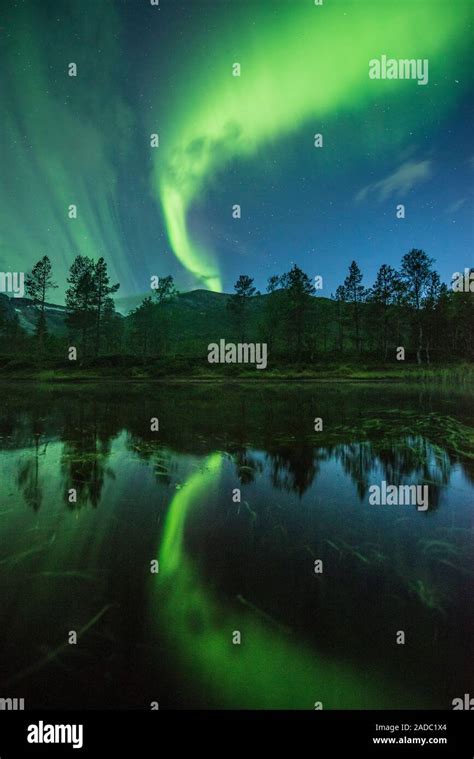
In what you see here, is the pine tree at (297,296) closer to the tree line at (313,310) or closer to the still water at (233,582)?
the tree line at (313,310)

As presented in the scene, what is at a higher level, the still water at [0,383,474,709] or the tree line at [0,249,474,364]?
the tree line at [0,249,474,364]

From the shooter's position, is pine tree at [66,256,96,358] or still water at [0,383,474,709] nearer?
still water at [0,383,474,709]

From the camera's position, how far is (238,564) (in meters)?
5.05

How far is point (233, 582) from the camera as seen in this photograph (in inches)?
186

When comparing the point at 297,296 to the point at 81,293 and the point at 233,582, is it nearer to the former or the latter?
the point at 81,293

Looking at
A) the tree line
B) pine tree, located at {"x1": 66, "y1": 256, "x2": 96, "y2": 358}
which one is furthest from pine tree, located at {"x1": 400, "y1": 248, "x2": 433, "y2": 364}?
pine tree, located at {"x1": 66, "y1": 256, "x2": 96, "y2": 358}

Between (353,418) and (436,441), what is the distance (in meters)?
4.31

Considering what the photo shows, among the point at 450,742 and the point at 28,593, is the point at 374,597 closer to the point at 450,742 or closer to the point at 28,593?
the point at 450,742

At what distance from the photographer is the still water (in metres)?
3.77

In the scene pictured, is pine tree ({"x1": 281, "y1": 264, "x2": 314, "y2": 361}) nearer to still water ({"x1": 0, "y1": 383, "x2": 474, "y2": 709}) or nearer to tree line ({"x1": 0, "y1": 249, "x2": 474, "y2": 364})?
tree line ({"x1": 0, "y1": 249, "x2": 474, "y2": 364})

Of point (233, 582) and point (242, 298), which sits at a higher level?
point (242, 298)

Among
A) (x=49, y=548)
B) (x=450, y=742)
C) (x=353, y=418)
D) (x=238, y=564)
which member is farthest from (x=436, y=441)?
(x=49, y=548)

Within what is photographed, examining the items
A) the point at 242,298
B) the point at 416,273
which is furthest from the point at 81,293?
the point at 416,273

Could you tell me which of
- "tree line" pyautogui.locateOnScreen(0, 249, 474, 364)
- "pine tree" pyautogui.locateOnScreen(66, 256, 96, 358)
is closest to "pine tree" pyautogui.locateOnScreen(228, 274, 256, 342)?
"tree line" pyautogui.locateOnScreen(0, 249, 474, 364)
